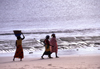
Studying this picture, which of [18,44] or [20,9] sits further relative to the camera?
[20,9]

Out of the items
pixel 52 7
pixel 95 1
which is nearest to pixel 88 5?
pixel 95 1

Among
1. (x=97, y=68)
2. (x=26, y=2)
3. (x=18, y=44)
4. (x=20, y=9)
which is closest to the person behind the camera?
(x=97, y=68)

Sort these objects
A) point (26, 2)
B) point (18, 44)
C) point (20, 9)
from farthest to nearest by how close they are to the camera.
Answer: point (26, 2) → point (20, 9) → point (18, 44)

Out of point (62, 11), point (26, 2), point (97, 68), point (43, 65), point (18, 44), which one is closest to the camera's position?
point (97, 68)

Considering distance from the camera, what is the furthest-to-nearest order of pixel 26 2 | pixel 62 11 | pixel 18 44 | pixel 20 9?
pixel 26 2 < pixel 20 9 < pixel 62 11 < pixel 18 44

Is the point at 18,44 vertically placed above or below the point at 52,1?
below

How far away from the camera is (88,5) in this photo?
98875mm

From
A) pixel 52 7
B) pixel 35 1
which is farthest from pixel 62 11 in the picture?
pixel 35 1

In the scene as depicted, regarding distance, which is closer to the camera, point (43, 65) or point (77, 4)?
point (43, 65)

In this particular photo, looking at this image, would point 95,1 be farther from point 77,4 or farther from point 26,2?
point 26,2

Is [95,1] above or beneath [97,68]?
above

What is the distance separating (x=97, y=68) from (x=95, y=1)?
3693 inches

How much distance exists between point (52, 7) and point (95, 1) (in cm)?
1543

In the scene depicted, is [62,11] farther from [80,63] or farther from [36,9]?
[80,63]
